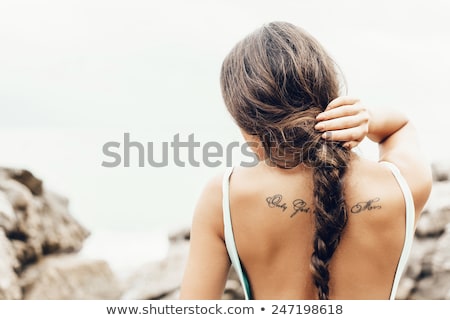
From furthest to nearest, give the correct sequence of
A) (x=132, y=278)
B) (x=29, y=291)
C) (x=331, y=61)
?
(x=132, y=278), (x=29, y=291), (x=331, y=61)

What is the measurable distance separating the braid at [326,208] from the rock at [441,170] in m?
3.56

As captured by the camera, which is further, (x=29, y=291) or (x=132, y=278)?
(x=132, y=278)

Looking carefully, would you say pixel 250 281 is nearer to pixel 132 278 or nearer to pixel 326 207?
pixel 326 207

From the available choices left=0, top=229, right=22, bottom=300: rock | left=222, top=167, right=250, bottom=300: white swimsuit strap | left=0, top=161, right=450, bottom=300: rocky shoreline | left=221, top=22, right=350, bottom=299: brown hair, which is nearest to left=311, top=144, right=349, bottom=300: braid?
left=221, top=22, right=350, bottom=299: brown hair

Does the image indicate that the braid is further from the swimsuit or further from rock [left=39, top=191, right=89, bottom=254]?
rock [left=39, top=191, right=89, bottom=254]

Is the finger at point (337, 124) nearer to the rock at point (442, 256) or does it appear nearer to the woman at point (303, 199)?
the woman at point (303, 199)

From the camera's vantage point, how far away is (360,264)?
5.72 ft

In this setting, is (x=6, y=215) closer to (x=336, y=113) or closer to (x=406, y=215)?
(x=336, y=113)

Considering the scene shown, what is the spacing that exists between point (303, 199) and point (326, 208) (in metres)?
0.08

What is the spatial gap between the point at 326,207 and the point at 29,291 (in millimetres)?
3232

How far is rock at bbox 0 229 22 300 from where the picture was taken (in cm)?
381

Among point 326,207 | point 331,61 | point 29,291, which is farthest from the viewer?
point 29,291

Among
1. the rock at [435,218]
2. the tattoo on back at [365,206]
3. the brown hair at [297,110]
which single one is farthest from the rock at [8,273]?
the rock at [435,218]

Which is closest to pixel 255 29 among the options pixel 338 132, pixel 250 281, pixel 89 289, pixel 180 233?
pixel 338 132
